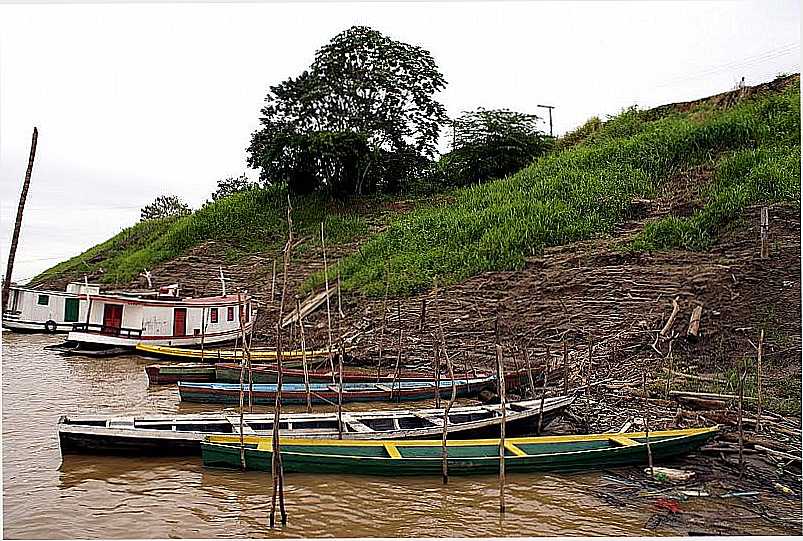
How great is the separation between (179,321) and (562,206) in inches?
276

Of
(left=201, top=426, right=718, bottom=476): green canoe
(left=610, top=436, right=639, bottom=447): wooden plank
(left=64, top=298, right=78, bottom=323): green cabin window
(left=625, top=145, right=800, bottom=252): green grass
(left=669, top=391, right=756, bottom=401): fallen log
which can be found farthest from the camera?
(left=64, top=298, right=78, bottom=323): green cabin window

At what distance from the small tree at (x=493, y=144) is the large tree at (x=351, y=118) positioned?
2.87 feet

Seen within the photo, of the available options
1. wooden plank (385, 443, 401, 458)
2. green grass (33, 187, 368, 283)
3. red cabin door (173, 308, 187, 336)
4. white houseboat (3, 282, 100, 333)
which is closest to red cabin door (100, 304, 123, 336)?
red cabin door (173, 308, 187, 336)

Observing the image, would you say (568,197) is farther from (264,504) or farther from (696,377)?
(264,504)

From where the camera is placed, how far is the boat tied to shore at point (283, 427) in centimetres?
602

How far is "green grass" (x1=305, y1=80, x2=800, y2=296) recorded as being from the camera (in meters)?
13.2

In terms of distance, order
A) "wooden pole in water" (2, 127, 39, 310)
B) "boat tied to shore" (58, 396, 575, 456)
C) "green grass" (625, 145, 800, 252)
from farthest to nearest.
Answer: "green grass" (625, 145, 800, 252), "boat tied to shore" (58, 396, 575, 456), "wooden pole in water" (2, 127, 39, 310)

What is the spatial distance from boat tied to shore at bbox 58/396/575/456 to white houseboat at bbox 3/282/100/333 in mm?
9473

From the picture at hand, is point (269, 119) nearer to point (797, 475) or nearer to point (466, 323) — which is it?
point (466, 323)

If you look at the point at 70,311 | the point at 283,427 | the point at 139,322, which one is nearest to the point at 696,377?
the point at 283,427

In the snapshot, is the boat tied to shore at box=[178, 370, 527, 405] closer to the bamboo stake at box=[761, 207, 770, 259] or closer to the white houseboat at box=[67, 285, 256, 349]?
the bamboo stake at box=[761, 207, 770, 259]

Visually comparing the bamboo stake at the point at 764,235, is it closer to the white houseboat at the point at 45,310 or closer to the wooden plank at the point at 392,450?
the wooden plank at the point at 392,450

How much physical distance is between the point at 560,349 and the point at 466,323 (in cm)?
173

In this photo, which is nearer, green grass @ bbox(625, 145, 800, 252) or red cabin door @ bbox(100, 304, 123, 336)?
green grass @ bbox(625, 145, 800, 252)
